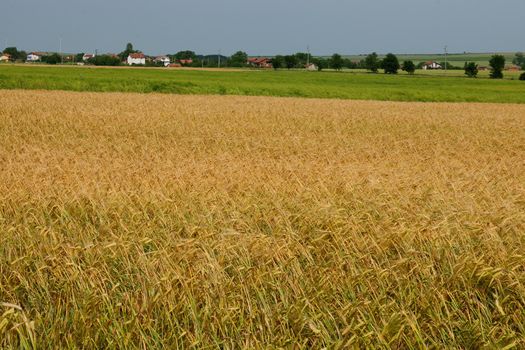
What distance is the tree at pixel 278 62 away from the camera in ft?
395

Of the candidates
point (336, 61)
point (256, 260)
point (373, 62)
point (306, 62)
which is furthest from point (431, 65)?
point (256, 260)

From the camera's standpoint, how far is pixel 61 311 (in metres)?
3.51

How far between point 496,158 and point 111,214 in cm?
874

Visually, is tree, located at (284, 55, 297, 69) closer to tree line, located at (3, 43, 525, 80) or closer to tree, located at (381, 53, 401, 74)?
tree line, located at (3, 43, 525, 80)

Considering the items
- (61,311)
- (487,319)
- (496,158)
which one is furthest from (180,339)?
(496,158)

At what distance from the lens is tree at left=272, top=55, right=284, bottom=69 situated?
12054cm

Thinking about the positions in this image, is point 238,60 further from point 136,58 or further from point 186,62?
point 136,58

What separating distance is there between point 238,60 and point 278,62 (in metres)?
22.6

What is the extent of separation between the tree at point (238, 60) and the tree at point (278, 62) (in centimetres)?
1403

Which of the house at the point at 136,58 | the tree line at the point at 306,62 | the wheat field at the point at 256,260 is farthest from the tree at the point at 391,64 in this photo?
the wheat field at the point at 256,260

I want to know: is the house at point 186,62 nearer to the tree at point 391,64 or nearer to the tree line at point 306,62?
the tree line at point 306,62

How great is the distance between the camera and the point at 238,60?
470ft

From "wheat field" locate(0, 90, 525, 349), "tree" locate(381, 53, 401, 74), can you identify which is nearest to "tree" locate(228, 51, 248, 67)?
"tree" locate(381, 53, 401, 74)

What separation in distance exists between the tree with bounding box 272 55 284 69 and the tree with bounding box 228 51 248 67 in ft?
46.0
